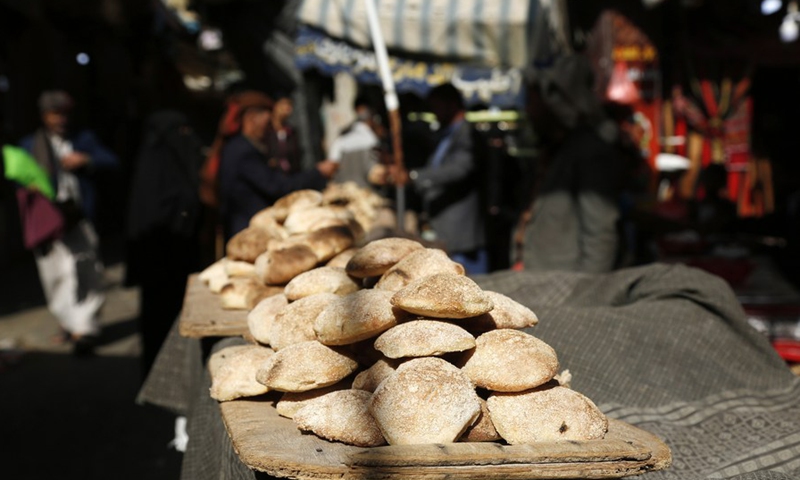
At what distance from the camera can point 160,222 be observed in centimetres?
550

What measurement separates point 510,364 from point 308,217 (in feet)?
4.97

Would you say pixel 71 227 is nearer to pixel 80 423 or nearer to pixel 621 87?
pixel 80 423

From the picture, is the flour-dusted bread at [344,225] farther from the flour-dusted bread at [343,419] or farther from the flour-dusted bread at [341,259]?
the flour-dusted bread at [343,419]

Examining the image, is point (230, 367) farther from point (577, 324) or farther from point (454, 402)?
point (577, 324)

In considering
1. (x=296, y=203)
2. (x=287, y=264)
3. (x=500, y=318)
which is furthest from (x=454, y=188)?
(x=500, y=318)

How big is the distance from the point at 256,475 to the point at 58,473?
3232 mm

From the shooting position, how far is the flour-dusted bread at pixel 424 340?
1.61 m

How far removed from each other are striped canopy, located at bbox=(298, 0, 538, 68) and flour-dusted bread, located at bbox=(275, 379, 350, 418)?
13.4 feet

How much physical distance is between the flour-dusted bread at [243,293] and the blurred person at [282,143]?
4.10m

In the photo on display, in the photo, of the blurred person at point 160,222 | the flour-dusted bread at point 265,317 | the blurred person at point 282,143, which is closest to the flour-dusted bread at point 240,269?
the flour-dusted bread at point 265,317

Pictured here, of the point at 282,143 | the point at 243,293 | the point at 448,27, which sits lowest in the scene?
the point at 243,293

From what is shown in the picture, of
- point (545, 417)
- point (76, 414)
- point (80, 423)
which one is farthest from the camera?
point (76, 414)

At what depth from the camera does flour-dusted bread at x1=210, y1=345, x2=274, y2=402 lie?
1875 mm

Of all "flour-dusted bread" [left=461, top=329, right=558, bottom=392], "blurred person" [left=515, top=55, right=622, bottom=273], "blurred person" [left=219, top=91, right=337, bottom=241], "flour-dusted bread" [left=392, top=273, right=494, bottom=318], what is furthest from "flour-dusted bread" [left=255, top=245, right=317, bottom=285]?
"blurred person" [left=219, top=91, right=337, bottom=241]
